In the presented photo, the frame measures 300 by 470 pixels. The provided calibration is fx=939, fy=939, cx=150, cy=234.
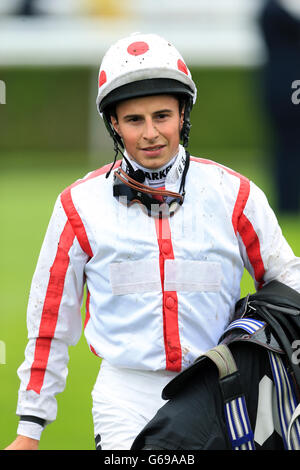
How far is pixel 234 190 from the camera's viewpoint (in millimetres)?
3227

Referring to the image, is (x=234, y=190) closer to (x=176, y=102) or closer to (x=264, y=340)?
(x=176, y=102)

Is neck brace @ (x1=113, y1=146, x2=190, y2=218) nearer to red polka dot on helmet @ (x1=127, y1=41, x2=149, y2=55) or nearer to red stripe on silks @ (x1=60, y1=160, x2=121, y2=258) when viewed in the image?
red stripe on silks @ (x1=60, y1=160, x2=121, y2=258)

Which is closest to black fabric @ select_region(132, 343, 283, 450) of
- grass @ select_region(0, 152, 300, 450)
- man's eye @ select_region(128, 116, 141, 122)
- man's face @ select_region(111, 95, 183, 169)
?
man's face @ select_region(111, 95, 183, 169)

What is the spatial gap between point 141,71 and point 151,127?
0.19 metres

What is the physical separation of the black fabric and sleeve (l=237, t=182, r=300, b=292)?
40 centimetres

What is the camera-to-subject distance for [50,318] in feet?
10.5

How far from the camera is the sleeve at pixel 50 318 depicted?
317 cm

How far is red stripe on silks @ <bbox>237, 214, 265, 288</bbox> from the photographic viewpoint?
3.20 m

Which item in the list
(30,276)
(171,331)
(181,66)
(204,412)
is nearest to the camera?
(204,412)

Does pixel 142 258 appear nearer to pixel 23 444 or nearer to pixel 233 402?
pixel 233 402

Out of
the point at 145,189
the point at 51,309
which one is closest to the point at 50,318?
the point at 51,309

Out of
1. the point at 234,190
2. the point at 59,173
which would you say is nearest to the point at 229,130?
the point at 59,173
